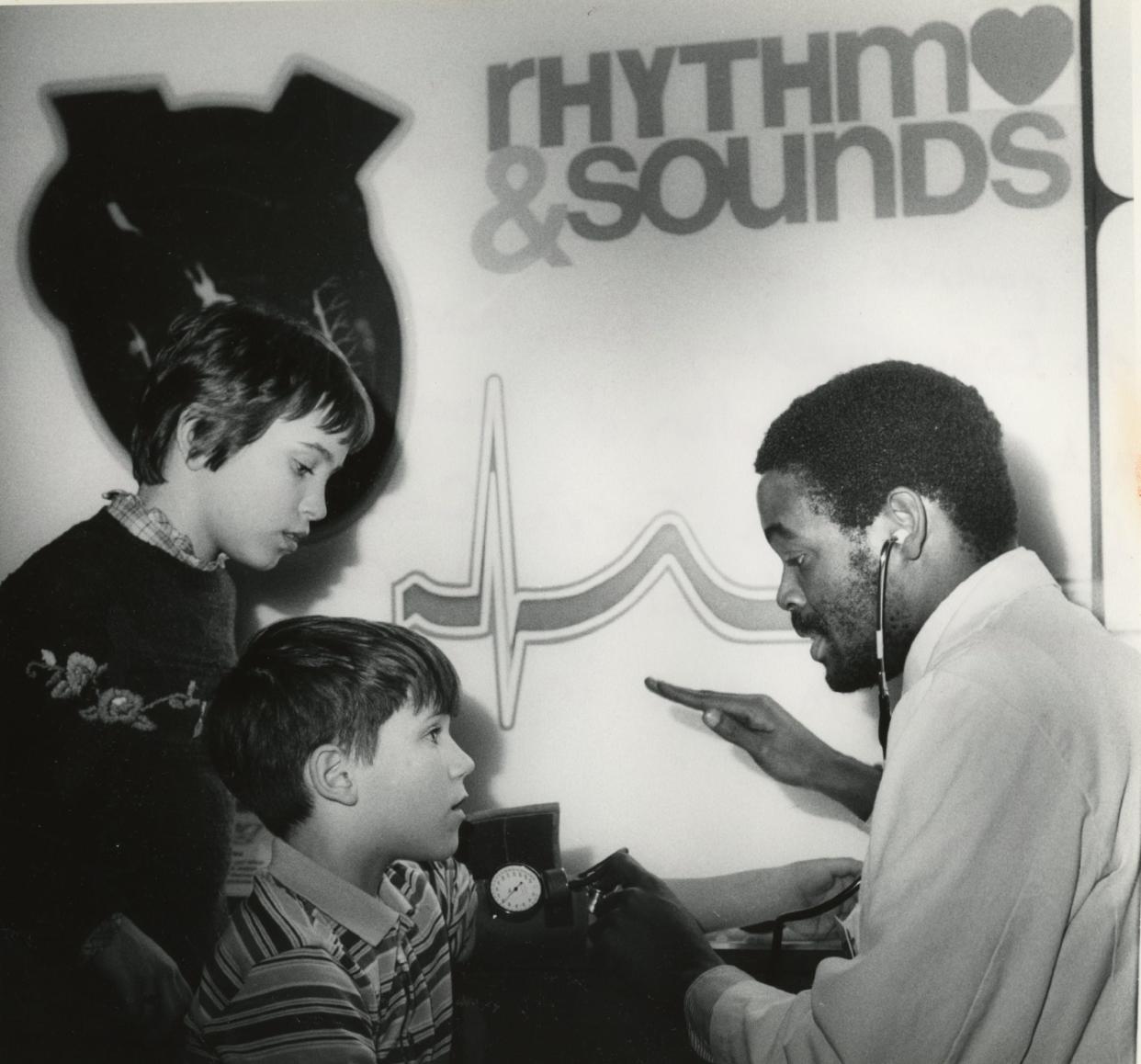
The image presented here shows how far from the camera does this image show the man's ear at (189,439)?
134 centimetres

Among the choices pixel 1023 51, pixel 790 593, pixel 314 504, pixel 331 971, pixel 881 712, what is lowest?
pixel 331 971

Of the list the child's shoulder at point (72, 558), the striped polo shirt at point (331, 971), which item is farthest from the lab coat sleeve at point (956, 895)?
the child's shoulder at point (72, 558)

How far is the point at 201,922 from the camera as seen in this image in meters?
1.28

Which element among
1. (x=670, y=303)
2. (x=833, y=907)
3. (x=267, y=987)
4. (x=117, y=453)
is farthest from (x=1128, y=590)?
(x=117, y=453)

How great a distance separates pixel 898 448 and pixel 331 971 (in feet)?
2.68

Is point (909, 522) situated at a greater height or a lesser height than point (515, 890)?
greater

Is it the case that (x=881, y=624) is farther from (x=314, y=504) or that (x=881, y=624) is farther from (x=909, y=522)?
(x=314, y=504)

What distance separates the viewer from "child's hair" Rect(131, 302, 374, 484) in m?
1.33

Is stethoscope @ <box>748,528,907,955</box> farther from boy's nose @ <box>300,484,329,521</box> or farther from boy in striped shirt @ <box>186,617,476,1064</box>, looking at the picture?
boy's nose @ <box>300,484,329,521</box>

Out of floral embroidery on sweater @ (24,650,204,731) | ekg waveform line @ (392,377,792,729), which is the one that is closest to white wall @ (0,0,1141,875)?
ekg waveform line @ (392,377,792,729)

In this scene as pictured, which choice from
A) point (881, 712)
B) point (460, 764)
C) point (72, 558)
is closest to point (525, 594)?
point (460, 764)

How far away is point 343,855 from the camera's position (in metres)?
1.22

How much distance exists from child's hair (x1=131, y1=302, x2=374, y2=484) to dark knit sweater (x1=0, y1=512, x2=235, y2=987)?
0.14 m

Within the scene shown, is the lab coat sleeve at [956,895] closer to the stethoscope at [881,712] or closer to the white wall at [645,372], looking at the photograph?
the stethoscope at [881,712]
